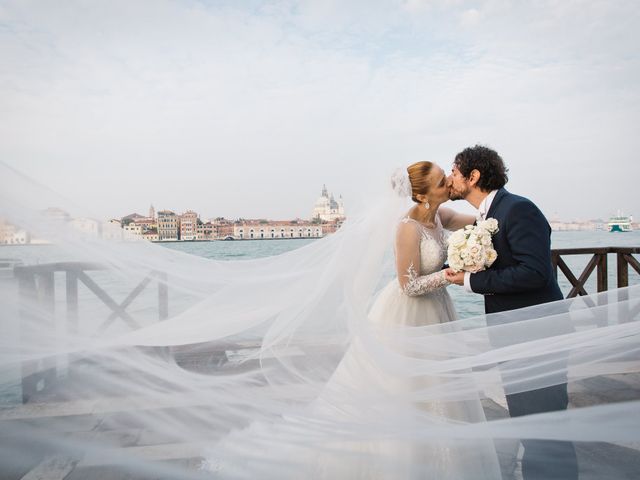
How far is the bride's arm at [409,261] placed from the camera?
97.4 inches

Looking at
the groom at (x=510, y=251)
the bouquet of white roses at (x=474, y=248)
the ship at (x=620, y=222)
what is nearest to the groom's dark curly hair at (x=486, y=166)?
the groom at (x=510, y=251)

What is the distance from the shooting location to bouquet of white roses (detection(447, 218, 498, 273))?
2090mm

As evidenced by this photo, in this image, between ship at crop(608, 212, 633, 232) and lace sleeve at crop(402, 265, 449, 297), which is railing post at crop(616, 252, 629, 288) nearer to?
lace sleeve at crop(402, 265, 449, 297)

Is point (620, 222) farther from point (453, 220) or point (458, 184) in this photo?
point (458, 184)

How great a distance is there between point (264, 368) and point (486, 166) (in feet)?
4.73

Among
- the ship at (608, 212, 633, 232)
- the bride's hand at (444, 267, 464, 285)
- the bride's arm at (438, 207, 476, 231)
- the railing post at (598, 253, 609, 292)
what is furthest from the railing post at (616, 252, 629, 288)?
the ship at (608, 212, 633, 232)

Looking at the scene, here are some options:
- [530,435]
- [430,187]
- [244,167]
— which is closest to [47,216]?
[430,187]

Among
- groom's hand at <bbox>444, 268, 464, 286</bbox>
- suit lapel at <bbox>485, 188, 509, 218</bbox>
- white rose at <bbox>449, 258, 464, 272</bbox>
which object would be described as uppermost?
suit lapel at <bbox>485, 188, 509, 218</bbox>

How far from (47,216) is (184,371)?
925 mm

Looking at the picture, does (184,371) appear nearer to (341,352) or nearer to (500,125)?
(341,352)

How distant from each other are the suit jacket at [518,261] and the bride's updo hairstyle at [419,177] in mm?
426

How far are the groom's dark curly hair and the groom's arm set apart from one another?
205 millimetres

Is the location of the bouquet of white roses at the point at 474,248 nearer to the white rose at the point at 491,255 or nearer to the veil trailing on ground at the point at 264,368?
the white rose at the point at 491,255

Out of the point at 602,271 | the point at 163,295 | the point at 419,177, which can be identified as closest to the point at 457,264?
the point at 419,177
